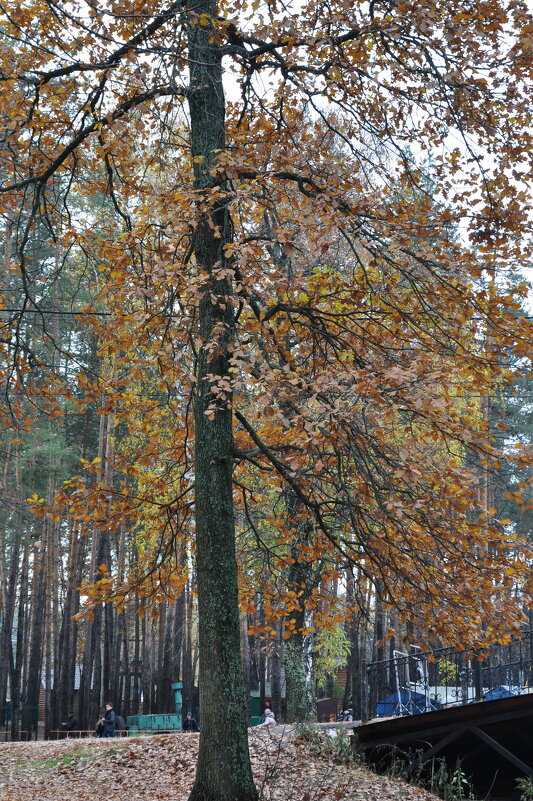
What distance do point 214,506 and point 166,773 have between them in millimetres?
4122

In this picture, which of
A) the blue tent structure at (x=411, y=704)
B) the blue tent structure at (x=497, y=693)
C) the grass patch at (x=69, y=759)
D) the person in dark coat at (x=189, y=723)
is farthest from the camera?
the person in dark coat at (x=189, y=723)

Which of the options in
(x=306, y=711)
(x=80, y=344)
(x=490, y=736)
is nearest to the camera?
(x=490, y=736)

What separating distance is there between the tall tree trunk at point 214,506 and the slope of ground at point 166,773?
0.60 meters

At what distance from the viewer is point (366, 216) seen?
25.4ft

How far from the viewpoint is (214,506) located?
27.2 feet

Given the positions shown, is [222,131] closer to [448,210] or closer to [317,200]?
[317,200]

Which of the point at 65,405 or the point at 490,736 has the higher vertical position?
the point at 65,405

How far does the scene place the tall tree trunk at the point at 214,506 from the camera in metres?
7.53

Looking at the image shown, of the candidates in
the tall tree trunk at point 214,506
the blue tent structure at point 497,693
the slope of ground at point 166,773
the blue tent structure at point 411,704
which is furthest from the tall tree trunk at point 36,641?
the tall tree trunk at point 214,506

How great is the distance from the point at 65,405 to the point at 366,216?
1897 cm

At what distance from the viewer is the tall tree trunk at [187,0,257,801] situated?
24.7 ft

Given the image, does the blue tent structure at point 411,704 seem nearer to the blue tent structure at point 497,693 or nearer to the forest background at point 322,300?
the blue tent structure at point 497,693

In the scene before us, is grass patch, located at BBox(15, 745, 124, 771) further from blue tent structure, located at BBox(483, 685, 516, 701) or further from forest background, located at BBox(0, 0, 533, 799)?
blue tent structure, located at BBox(483, 685, 516, 701)

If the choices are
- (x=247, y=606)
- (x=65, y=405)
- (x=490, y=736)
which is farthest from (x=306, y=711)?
(x=65, y=405)
